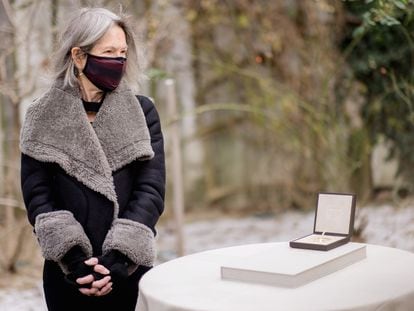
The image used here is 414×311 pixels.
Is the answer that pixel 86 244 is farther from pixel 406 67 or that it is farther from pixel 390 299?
pixel 406 67

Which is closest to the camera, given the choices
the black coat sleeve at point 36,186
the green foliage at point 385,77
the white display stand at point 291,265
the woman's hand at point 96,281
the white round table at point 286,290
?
the white round table at point 286,290

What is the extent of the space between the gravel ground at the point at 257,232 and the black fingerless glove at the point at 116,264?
9.06 ft

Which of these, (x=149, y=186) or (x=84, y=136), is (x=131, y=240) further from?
(x=84, y=136)

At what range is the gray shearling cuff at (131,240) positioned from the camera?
8.55 ft

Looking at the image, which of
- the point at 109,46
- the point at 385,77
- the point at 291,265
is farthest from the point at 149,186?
the point at 385,77

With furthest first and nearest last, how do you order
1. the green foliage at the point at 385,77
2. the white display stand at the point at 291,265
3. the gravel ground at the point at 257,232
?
1. the green foliage at the point at 385,77
2. the gravel ground at the point at 257,232
3. the white display stand at the point at 291,265

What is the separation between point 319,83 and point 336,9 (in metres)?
1.03

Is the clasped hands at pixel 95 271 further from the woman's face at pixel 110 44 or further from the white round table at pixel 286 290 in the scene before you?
the woman's face at pixel 110 44

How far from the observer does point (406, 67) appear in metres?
6.12

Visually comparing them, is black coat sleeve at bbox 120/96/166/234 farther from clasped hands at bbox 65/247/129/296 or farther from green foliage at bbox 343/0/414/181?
green foliage at bbox 343/0/414/181

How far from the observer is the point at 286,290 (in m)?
2.18

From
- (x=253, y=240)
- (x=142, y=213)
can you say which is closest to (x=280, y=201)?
(x=253, y=240)

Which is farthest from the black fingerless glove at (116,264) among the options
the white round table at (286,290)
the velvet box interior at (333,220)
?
the velvet box interior at (333,220)

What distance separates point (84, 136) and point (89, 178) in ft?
0.49
